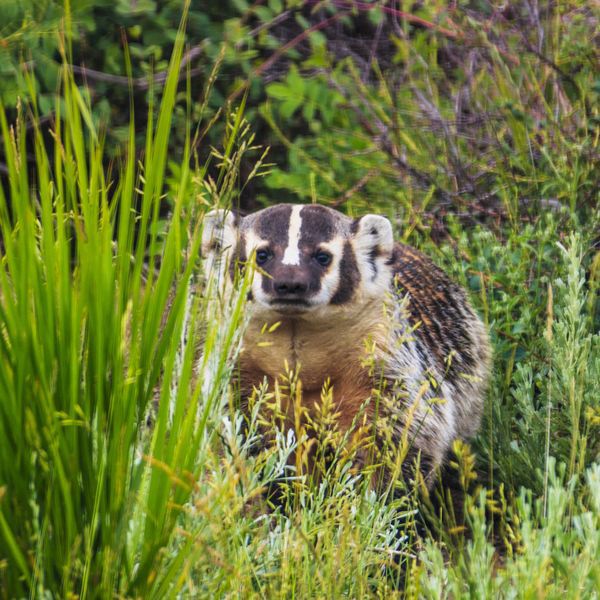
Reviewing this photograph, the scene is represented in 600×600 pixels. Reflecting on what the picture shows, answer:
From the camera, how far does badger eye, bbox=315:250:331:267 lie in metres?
3.08

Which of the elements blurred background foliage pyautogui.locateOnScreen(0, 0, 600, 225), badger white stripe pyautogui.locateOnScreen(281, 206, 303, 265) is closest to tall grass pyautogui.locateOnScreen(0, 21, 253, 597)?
badger white stripe pyautogui.locateOnScreen(281, 206, 303, 265)

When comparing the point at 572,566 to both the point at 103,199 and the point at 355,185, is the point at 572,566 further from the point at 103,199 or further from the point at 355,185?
the point at 355,185

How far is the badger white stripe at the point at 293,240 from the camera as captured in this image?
2.98 m

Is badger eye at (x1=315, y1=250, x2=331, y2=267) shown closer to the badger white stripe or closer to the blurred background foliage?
the badger white stripe

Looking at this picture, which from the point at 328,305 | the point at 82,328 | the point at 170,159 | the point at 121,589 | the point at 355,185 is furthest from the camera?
the point at 170,159

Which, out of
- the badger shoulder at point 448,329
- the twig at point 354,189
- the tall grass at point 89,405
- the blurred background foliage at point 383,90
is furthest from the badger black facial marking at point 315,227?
the twig at point 354,189

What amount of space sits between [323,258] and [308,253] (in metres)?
0.06

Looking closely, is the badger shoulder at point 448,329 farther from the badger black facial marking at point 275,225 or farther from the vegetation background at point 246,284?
the badger black facial marking at point 275,225

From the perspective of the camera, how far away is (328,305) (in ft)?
10.1

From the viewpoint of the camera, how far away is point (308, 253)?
120 inches

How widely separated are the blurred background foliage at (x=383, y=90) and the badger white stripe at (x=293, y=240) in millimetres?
639

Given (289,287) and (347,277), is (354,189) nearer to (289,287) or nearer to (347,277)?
(347,277)

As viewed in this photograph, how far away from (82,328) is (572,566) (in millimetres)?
917

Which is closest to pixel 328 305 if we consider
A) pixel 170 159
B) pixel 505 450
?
pixel 505 450
